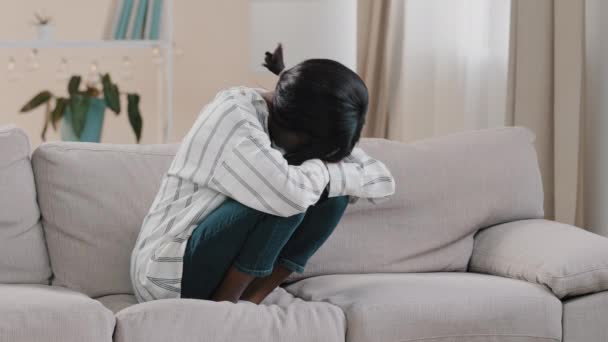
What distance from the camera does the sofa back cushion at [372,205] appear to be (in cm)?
231

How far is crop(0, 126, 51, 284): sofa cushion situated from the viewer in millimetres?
2230

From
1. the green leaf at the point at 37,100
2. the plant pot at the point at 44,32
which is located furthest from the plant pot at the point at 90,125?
the plant pot at the point at 44,32

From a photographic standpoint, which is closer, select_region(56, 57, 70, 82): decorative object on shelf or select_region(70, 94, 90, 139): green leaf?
select_region(70, 94, 90, 139): green leaf

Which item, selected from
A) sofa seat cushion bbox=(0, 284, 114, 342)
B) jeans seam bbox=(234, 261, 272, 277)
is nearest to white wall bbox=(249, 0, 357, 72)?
jeans seam bbox=(234, 261, 272, 277)

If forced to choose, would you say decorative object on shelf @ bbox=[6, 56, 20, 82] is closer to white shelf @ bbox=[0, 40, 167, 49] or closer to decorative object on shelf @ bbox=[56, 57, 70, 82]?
decorative object on shelf @ bbox=[56, 57, 70, 82]

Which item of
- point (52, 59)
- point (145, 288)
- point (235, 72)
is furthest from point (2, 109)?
point (145, 288)

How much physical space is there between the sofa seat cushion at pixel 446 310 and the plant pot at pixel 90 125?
5.74 feet

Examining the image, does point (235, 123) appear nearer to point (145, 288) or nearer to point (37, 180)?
point (145, 288)

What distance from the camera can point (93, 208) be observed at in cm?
234

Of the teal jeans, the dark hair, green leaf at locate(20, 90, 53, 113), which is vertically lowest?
the teal jeans

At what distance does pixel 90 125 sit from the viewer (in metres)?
3.77

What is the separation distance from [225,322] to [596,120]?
5.55 ft

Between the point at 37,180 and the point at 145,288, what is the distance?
0.42 meters

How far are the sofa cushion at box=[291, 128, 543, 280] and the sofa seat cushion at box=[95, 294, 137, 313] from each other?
1.43ft
